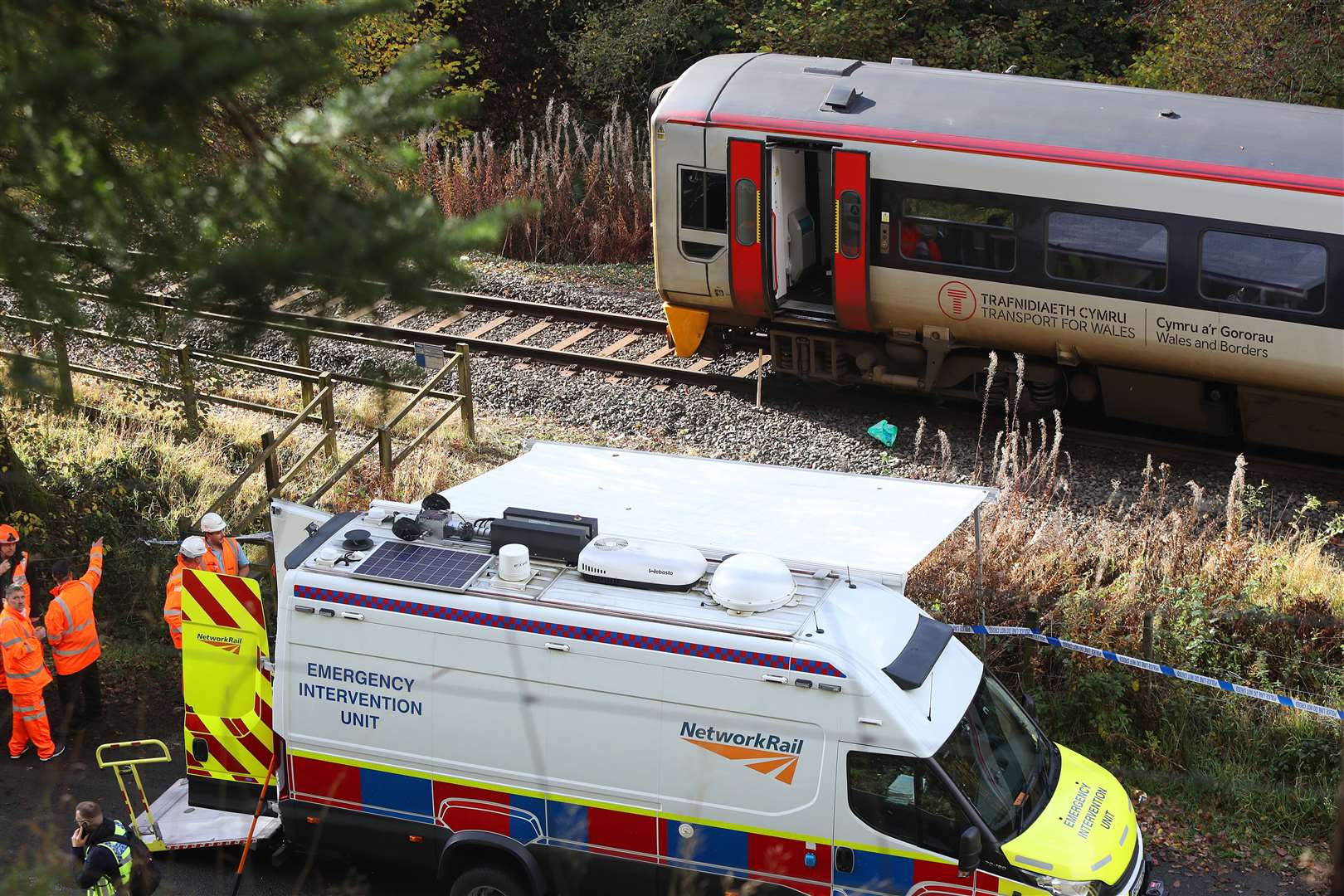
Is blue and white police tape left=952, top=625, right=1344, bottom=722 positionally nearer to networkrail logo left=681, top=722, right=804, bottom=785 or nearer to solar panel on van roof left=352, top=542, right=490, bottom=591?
networkrail logo left=681, top=722, right=804, bottom=785

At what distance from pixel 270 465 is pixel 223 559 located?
A: 7.04 ft

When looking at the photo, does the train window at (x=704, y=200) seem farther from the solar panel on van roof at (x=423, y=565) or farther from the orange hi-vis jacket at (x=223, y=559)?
the solar panel on van roof at (x=423, y=565)

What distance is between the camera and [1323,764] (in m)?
9.02

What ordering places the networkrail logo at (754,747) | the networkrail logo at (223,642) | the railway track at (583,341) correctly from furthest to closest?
the railway track at (583,341)
the networkrail logo at (223,642)
the networkrail logo at (754,747)

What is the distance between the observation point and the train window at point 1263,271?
12.0m

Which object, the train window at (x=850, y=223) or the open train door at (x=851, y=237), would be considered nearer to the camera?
the open train door at (x=851, y=237)

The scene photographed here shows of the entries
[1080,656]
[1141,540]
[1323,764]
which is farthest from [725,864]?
[1141,540]

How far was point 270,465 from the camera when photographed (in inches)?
489

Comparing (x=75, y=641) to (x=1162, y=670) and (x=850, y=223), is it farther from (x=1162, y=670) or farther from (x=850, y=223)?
(x=850, y=223)

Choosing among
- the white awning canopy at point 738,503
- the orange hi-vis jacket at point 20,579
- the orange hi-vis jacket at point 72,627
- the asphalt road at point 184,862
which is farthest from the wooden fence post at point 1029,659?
the orange hi-vis jacket at point 20,579

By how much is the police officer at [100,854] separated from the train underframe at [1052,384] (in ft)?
27.2

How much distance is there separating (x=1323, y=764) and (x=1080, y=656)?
5.41ft

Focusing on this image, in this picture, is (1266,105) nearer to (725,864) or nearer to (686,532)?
(686,532)

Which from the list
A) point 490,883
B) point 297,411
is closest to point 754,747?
point 490,883
